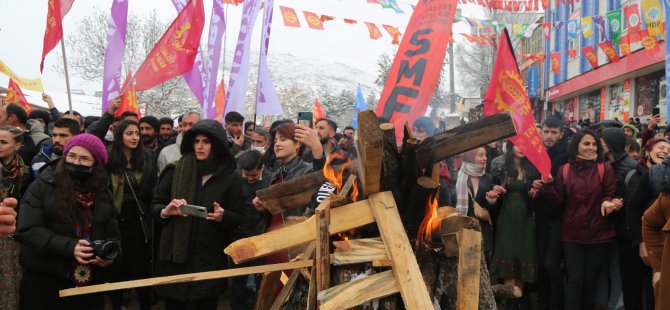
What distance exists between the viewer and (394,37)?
594 inches

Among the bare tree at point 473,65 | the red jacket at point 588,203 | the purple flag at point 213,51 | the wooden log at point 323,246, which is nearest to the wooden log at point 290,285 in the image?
the wooden log at point 323,246

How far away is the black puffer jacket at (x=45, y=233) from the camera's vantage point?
149 inches

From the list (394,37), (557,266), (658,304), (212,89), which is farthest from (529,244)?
→ (394,37)

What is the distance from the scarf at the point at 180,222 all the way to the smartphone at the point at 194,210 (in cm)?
22

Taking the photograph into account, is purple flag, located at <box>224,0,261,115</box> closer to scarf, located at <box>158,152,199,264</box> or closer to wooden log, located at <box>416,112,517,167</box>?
scarf, located at <box>158,152,199,264</box>

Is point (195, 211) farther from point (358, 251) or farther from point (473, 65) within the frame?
point (473, 65)

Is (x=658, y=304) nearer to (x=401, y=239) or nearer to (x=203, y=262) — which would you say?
(x=401, y=239)

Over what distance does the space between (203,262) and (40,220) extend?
1.23m

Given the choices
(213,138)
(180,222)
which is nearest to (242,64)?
(213,138)

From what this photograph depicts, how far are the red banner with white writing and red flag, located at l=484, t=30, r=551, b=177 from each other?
62.0 inches

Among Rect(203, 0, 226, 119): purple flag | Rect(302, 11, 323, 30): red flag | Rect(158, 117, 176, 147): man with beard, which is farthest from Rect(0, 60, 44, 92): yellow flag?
Rect(302, 11, 323, 30): red flag

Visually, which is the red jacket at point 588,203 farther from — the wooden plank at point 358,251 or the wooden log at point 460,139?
the wooden plank at point 358,251

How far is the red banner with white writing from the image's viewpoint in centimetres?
394

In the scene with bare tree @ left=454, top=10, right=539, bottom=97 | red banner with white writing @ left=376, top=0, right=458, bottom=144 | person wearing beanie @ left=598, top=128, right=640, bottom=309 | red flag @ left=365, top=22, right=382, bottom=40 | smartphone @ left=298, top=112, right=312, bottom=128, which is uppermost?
bare tree @ left=454, top=10, right=539, bottom=97
